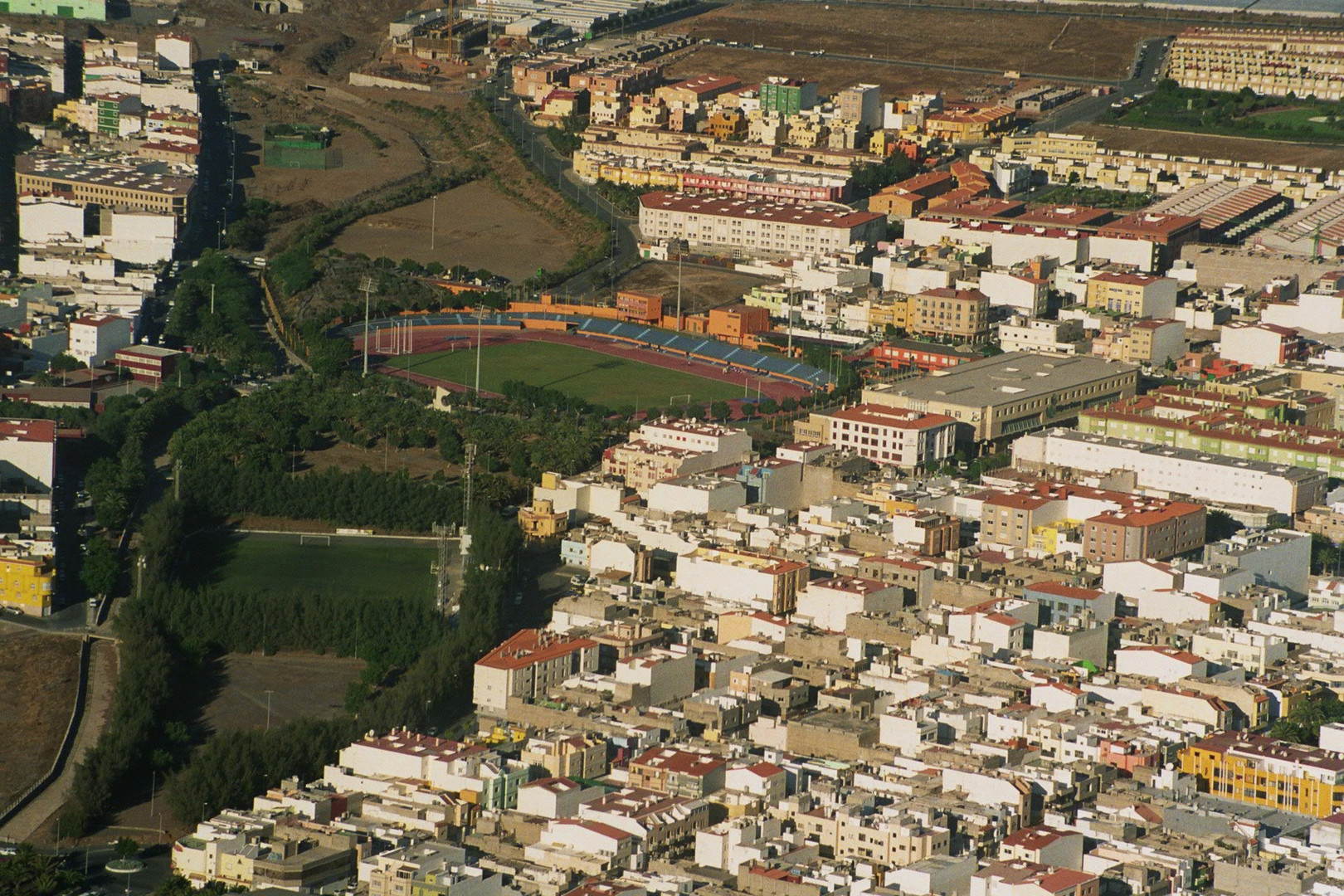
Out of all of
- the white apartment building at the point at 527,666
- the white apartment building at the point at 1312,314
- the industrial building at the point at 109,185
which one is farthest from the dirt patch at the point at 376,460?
the white apartment building at the point at 1312,314

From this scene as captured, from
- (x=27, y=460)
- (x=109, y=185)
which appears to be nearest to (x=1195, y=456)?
(x=27, y=460)

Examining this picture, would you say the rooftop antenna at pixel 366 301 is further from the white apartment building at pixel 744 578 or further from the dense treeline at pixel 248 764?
the dense treeline at pixel 248 764

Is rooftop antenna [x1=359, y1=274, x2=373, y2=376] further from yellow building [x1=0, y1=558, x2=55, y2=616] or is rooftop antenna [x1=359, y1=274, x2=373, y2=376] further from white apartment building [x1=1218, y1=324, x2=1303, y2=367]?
white apartment building [x1=1218, y1=324, x2=1303, y2=367]

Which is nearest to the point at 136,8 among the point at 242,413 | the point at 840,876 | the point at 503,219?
the point at 503,219

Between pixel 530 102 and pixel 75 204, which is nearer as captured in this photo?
pixel 75 204

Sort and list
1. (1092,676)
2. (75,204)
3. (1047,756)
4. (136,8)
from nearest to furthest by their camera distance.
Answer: (1047,756) → (1092,676) → (75,204) → (136,8)

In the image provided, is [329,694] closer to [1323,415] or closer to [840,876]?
[840,876]

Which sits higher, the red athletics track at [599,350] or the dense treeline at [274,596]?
the red athletics track at [599,350]
